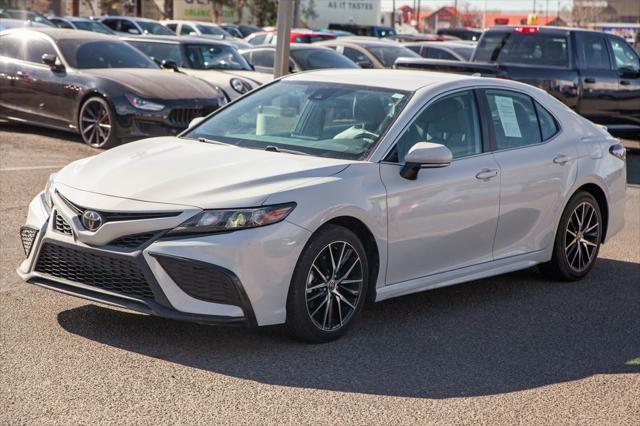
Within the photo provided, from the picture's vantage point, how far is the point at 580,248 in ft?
27.0

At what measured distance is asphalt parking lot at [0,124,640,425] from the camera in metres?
5.01


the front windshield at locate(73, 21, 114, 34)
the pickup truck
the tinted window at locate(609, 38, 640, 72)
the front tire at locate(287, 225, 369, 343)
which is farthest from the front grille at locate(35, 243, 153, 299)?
the front windshield at locate(73, 21, 114, 34)

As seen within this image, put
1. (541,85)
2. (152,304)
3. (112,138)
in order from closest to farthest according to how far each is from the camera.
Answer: (152,304), (112,138), (541,85)

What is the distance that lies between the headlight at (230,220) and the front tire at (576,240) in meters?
2.97

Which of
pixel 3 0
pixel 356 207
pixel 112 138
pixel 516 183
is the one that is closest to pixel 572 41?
pixel 112 138

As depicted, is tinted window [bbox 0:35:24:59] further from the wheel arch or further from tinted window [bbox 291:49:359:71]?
the wheel arch

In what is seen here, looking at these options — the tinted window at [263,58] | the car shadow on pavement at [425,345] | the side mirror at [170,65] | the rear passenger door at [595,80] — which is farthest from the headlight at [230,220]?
the tinted window at [263,58]

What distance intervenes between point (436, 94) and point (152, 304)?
2446 millimetres

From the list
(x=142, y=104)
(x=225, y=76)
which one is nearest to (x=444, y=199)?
(x=142, y=104)

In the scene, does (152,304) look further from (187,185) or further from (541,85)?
(541,85)

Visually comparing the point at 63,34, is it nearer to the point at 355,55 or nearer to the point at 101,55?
Answer: the point at 101,55

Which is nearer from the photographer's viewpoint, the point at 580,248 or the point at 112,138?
the point at 580,248

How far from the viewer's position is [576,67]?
17000 mm

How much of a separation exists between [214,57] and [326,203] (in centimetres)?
1243
